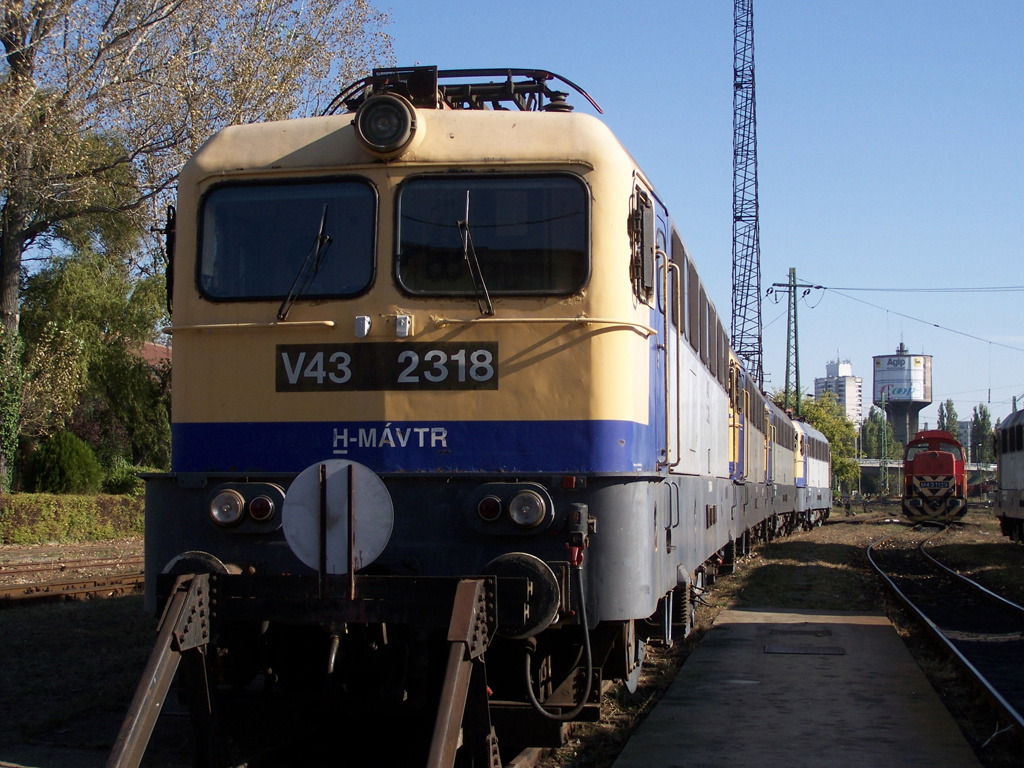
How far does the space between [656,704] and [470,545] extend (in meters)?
2.96

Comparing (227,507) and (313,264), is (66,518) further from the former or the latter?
(313,264)

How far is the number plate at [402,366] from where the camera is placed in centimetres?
540

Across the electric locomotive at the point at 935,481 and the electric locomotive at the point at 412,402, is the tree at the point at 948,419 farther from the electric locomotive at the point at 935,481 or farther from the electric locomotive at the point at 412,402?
the electric locomotive at the point at 412,402

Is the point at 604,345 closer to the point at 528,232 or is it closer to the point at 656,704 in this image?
the point at 528,232

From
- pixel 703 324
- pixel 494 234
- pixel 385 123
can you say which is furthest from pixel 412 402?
pixel 703 324

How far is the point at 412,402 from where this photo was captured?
5391mm

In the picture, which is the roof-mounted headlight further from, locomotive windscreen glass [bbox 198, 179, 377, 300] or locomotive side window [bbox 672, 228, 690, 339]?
locomotive side window [bbox 672, 228, 690, 339]

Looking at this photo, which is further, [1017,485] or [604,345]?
[1017,485]

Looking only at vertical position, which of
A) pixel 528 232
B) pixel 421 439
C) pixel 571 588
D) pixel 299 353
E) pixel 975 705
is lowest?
pixel 975 705

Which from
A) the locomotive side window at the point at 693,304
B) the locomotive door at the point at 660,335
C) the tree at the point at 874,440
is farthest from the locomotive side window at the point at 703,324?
the tree at the point at 874,440

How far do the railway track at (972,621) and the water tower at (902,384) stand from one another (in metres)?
97.8

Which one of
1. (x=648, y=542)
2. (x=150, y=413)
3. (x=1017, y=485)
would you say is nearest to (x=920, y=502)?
(x=1017, y=485)

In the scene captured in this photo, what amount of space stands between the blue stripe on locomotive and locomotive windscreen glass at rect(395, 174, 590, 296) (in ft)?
2.30

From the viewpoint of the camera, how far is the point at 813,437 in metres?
37.3
